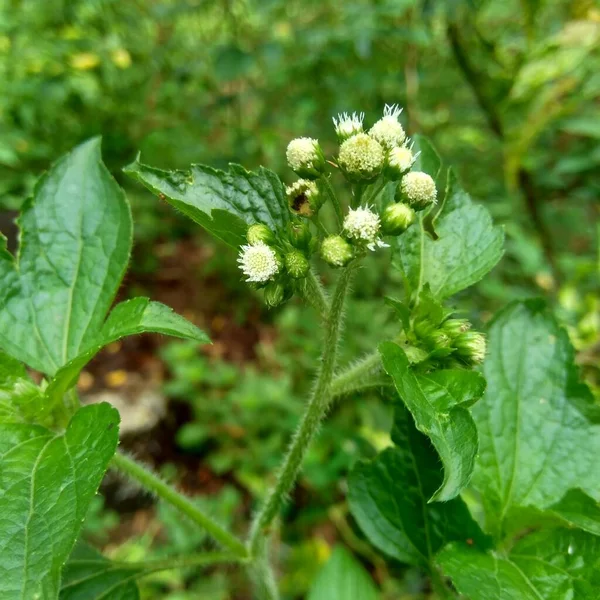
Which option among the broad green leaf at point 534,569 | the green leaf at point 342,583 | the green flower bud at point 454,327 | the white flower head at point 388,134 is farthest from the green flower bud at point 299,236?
the green leaf at point 342,583

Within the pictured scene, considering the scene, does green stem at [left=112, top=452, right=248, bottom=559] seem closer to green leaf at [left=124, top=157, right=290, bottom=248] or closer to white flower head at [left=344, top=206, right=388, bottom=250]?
green leaf at [left=124, top=157, right=290, bottom=248]

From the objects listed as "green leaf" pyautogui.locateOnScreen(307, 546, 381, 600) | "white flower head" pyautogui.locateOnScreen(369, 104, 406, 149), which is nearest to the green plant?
"white flower head" pyautogui.locateOnScreen(369, 104, 406, 149)

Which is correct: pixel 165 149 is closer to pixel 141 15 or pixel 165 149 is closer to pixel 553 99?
pixel 141 15

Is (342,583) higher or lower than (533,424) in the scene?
lower

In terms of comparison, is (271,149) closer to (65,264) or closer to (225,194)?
(65,264)

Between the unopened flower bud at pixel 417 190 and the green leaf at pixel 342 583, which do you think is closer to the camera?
the unopened flower bud at pixel 417 190

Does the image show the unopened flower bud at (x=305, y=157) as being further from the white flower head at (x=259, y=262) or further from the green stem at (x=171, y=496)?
the green stem at (x=171, y=496)

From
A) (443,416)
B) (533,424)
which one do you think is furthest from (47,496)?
(533,424)
